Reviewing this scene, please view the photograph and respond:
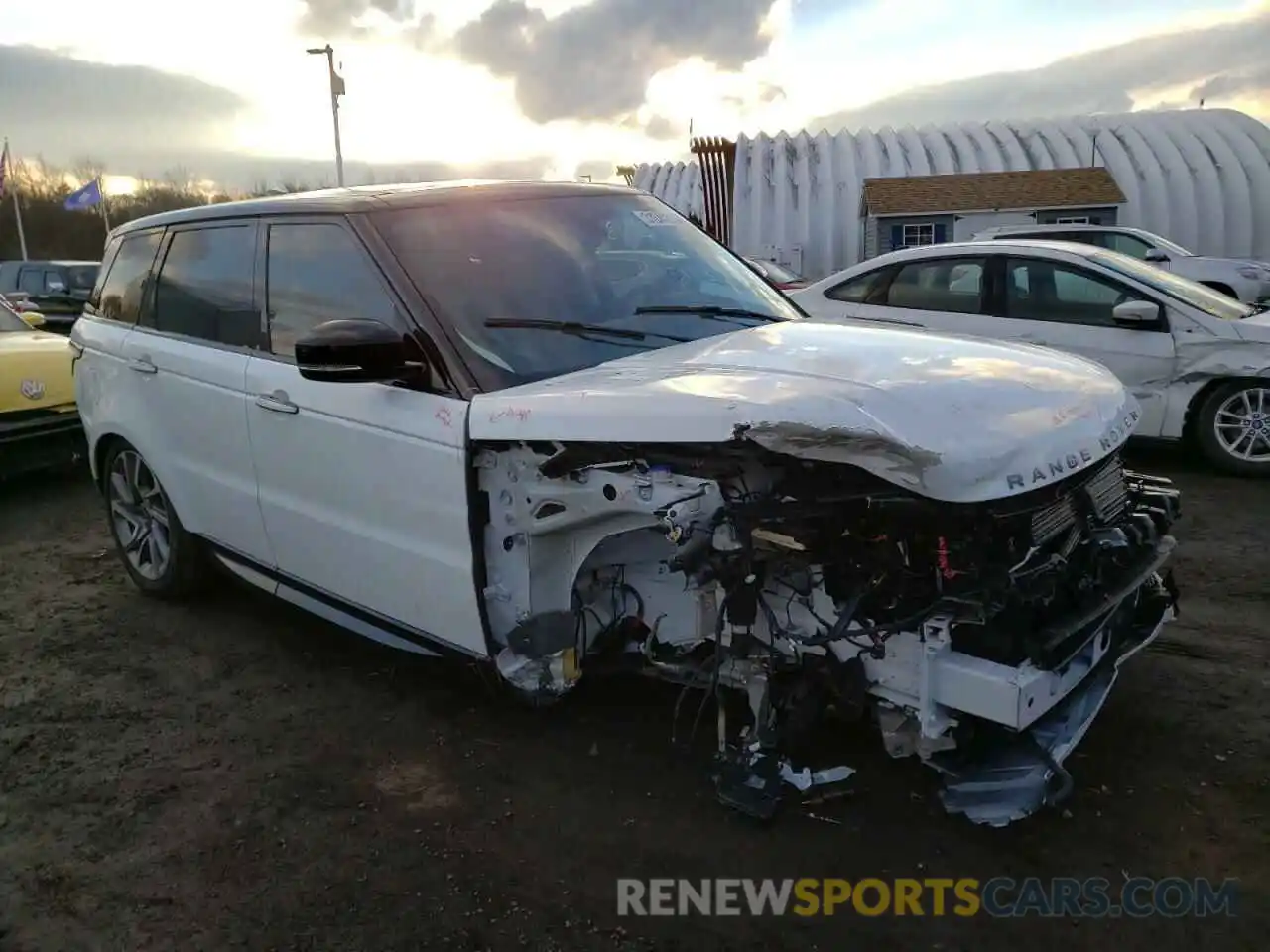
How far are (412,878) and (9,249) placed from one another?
→ 49466 mm

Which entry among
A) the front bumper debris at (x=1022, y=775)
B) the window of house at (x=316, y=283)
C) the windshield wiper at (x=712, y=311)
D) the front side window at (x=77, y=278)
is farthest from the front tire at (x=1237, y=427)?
the front side window at (x=77, y=278)

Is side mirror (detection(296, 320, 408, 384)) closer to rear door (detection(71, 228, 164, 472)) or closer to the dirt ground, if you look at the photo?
the dirt ground

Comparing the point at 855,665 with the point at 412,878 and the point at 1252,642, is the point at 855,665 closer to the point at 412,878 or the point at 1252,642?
the point at 412,878

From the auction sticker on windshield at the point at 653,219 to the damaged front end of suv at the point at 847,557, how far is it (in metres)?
1.20

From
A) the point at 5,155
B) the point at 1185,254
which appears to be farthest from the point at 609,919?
the point at 5,155

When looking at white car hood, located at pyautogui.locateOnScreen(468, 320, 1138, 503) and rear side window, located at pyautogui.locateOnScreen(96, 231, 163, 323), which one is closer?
white car hood, located at pyautogui.locateOnScreen(468, 320, 1138, 503)

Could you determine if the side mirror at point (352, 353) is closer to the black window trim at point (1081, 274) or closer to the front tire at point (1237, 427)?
the black window trim at point (1081, 274)

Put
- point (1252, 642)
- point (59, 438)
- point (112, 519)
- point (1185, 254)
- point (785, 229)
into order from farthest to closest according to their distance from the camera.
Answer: point (785, 229), point (1185, 254), point (59, 438), point (112, 519), point (1252, 642)

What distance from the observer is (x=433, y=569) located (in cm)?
337

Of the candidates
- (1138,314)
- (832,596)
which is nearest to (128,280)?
(832,596)

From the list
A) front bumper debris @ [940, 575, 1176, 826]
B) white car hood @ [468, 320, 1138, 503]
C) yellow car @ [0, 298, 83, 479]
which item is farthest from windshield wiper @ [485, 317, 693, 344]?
yellow car @ [0, 298, 83, 479]

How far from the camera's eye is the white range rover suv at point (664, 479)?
2678mm

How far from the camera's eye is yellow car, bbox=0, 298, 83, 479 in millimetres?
7402

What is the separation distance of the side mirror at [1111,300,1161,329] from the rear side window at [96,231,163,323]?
233 inches
